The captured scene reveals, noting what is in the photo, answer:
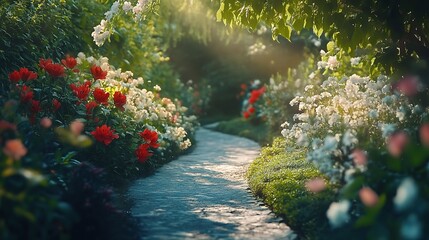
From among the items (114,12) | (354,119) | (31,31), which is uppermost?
(114,12)

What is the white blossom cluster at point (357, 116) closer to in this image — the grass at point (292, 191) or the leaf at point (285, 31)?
the grass at point (292, 191)

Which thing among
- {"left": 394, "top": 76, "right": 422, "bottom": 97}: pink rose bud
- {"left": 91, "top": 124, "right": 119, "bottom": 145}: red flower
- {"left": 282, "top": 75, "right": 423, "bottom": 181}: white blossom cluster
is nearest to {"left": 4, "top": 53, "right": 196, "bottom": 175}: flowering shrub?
{"left": 91, "top": 124, "right": 119, "bottom": 145}: red flower

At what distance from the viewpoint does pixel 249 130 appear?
59.8 feet

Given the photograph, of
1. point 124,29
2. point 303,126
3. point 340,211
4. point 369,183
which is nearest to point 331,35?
point 303,126

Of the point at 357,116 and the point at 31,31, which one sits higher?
the point at 31,31

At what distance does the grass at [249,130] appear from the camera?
49.7 ft

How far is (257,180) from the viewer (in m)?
8.06

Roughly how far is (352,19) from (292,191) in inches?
86.6

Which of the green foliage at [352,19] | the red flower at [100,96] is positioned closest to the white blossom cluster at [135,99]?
the red flower at [100,96]

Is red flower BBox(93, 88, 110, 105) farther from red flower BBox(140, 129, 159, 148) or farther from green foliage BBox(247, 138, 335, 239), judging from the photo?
green foliage BBox(247, 138, 335, 239)

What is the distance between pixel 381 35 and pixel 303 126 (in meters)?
1.65

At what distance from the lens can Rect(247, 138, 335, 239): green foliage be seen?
5.55 metres

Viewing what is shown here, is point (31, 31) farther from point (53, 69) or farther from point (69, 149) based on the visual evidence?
point (69, 149)

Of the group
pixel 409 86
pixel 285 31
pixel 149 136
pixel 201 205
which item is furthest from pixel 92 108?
pixel 409 86
